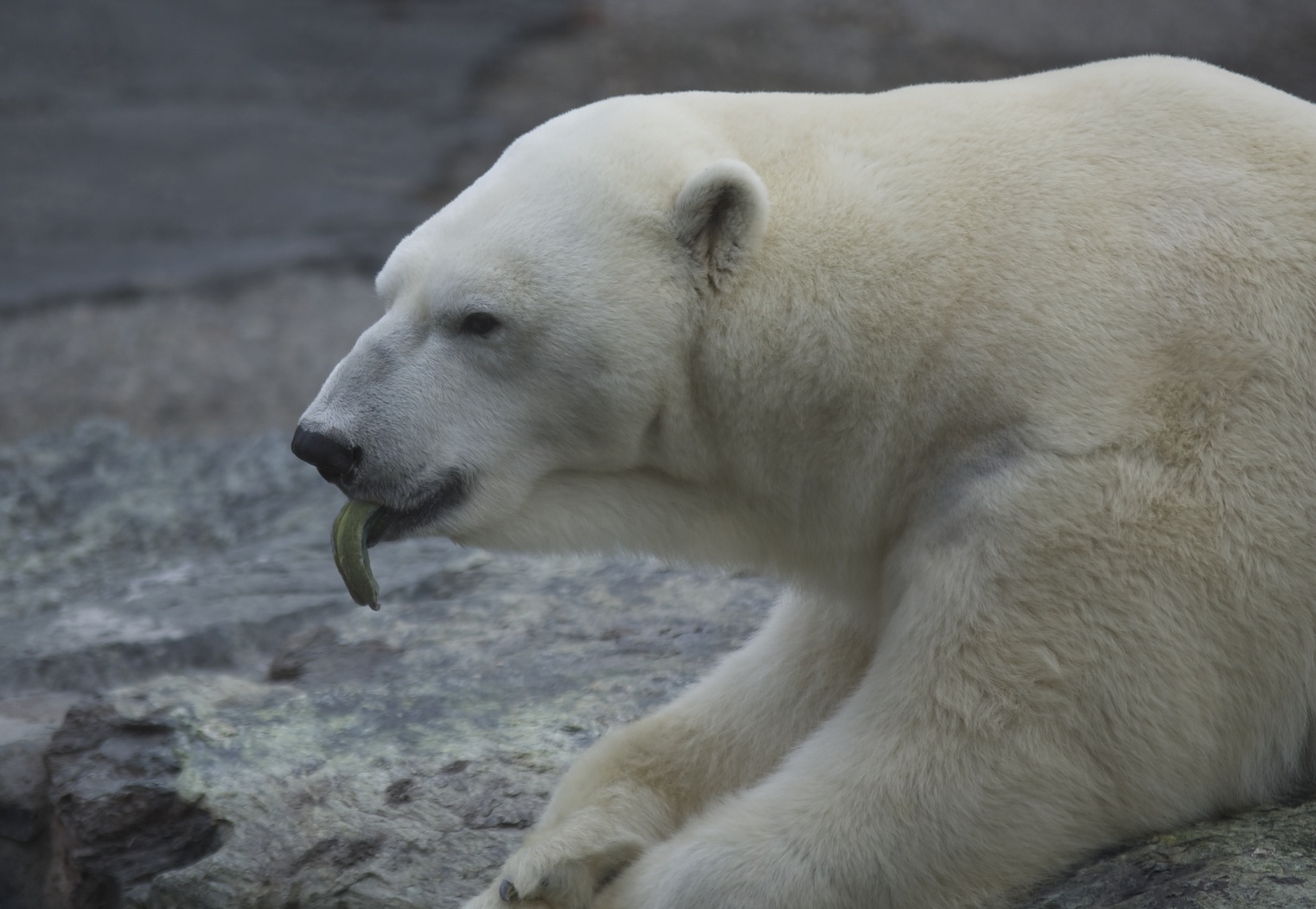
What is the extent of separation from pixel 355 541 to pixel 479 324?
1.24 feet

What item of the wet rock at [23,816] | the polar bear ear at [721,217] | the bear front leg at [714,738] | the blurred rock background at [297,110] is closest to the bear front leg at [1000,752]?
the bear front leg at [714,738]

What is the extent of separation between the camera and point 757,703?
232 centimetres

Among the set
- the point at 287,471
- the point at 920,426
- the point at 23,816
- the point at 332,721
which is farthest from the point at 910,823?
the point at 287,471

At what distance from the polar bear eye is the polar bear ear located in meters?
0.28

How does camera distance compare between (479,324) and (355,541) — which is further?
(355,541)

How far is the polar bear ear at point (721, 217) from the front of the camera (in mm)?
1884

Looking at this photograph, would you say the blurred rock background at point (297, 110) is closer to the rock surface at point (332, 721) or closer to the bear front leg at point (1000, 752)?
the rock surface at point (332, 721)

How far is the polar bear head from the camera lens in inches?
76.8

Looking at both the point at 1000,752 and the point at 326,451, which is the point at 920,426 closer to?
the point at 1000,752

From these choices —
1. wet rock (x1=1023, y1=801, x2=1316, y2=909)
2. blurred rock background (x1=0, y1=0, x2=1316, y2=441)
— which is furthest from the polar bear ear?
blurred rock background (x1=0, y1=0, x2=1316, y2=441)

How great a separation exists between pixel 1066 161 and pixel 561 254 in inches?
26.8

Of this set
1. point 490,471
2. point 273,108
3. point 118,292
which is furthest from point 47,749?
point 273,108

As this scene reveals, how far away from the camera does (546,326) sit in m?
1.96

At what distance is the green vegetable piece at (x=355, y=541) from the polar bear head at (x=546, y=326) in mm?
28
